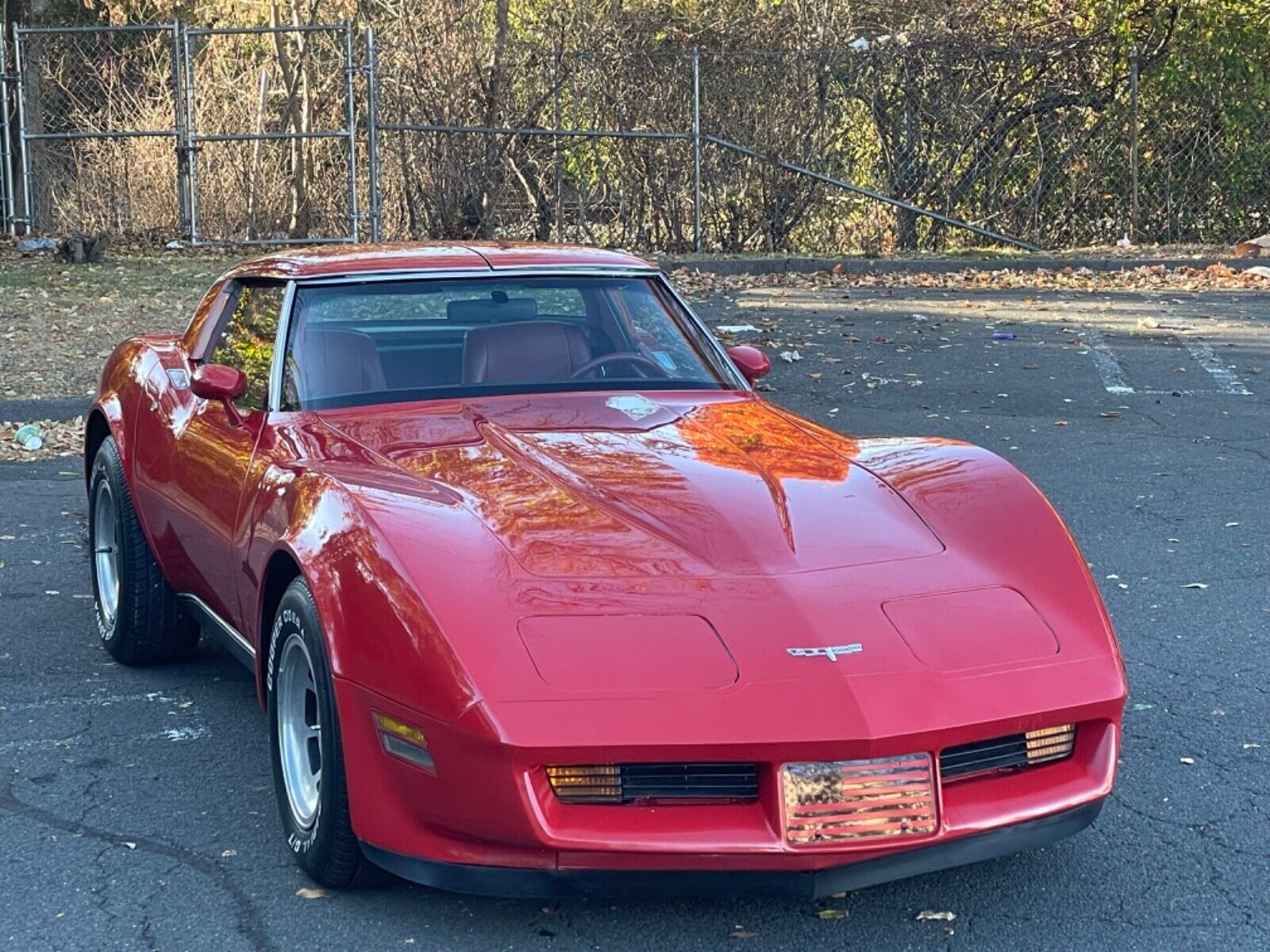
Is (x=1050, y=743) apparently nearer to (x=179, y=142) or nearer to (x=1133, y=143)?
(x=179, y=142)

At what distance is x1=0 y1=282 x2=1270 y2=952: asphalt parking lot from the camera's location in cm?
338

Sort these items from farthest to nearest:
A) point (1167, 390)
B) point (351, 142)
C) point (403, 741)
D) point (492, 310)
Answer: point (351, 142) → point (1167, 390) → point (492, 310) → point (403, 741)

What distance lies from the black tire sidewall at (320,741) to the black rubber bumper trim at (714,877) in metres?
0.30

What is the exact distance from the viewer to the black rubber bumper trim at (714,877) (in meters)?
3.08

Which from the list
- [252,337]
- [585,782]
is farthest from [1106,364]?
[585,782]

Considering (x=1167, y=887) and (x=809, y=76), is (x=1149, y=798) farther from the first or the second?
(x=809, y=76)

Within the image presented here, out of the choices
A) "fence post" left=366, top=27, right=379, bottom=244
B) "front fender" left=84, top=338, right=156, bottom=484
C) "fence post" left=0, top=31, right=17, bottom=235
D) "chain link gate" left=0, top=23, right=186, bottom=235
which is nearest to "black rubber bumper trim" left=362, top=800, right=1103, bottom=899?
"front fender" left=84, top=338, right=156, bottom=484

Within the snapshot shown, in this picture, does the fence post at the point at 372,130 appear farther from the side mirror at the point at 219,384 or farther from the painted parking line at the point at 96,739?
the painted parking line at the point at 96,739

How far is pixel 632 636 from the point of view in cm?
321

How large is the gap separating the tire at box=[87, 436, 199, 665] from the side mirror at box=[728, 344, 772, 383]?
6.41 feet

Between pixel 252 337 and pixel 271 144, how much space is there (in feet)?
45.9

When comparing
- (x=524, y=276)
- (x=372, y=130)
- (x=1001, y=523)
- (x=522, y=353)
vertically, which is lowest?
(x=1001, y=523)

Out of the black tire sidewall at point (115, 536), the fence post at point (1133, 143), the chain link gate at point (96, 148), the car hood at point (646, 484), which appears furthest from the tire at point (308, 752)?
the fence post at point (1133, 143)

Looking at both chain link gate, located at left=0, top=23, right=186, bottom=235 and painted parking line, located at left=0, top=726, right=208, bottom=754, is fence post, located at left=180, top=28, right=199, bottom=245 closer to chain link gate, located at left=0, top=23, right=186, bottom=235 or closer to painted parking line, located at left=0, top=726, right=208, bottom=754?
chain link gate, located at left=0, top=23, right=186, bottom=235
